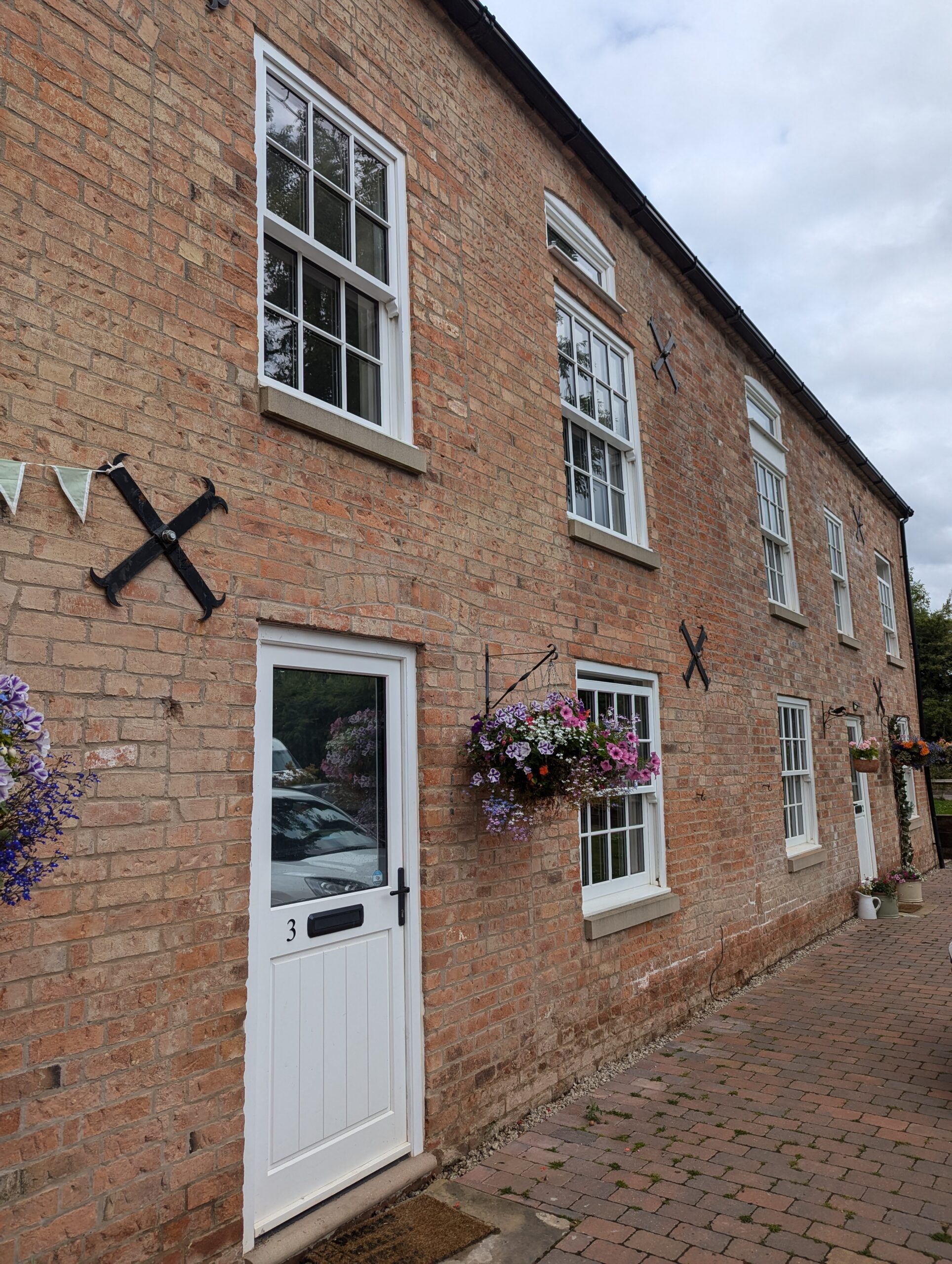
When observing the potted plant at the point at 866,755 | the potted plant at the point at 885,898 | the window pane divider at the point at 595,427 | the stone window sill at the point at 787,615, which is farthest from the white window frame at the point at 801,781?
the window pane divider at the point at 595,427

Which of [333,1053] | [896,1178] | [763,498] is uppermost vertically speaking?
[763,498]

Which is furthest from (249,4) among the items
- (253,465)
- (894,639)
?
(894,639)

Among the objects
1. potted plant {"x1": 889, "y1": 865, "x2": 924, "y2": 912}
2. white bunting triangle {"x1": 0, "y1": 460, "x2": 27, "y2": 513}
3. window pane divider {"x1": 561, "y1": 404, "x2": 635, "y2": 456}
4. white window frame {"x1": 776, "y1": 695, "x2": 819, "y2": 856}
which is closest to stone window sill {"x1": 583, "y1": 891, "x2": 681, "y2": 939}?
white window frame {"x1": 776, "y1": 695, "x2": 819, "y2": 856}

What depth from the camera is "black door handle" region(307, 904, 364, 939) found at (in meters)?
3.60

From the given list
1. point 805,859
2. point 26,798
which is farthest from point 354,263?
point 805,859

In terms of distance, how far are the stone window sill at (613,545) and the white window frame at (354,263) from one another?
1.64m

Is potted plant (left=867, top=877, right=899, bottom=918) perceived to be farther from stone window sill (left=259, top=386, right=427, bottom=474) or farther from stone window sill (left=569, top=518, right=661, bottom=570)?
stone window sill (left=259, top=386, right=427, bottom=474)

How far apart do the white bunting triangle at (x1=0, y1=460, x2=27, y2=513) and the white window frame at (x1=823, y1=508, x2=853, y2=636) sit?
11219mm

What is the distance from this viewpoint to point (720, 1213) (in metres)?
3.61

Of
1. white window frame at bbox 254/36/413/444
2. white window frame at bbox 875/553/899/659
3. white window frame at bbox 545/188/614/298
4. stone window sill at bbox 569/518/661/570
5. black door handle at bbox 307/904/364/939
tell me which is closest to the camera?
black door handle at bbox 307/904/364/939

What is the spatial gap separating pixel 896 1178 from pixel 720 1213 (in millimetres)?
929

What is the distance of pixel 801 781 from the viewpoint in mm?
9766

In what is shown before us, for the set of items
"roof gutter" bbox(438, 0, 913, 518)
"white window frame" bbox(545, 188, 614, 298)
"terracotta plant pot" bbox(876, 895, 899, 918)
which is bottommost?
"terracotta plant pot" bbox(876, 895, 899, 918)

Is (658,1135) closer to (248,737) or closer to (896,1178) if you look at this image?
(896,1178)
